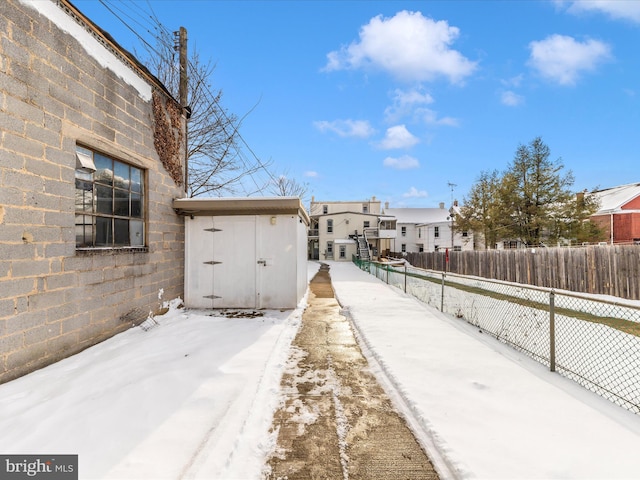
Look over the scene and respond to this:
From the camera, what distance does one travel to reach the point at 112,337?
17.4 feet

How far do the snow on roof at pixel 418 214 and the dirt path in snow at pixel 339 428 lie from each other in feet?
152

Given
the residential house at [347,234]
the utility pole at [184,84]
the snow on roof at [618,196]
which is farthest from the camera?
the residential house at [347,234]

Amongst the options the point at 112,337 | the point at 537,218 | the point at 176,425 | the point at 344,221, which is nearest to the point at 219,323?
the point at 112,337

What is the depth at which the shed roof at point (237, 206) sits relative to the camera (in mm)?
7535

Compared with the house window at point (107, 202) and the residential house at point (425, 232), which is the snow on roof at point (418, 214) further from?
the house window at point (107, 202)

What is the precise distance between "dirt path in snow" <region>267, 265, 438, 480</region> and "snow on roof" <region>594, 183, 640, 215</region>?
34.2 metres

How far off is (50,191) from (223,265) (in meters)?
4.16

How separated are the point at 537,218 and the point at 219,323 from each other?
26.2 meters

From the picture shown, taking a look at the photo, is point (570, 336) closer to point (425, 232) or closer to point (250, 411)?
point (250, 411)

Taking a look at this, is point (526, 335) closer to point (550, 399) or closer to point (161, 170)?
point (550, 399)

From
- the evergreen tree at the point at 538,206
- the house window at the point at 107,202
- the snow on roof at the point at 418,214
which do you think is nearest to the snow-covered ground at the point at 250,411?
the house window at the point at 107,202

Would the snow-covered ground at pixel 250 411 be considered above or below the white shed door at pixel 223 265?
below

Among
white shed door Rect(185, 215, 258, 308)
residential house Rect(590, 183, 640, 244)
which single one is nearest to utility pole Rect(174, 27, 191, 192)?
white shed door Rect(185, 215, 258, 308)

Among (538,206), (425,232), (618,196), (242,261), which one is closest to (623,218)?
(618,196)
